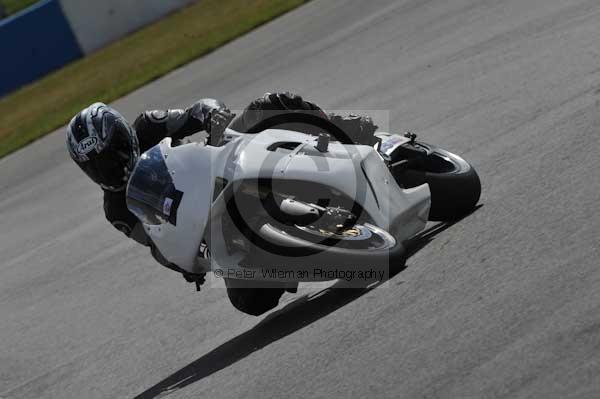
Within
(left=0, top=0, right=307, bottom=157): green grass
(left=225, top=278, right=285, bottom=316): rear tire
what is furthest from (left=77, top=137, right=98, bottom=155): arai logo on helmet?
(left=0, top=0, right=307, bottom=157): green grass

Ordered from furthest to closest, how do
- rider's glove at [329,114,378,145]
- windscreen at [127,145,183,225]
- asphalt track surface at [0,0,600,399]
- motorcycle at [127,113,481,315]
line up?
1. rider's glove at [329,114,378,145]
2. windscreen at [127,145,183,225]
3. motorcycle at [127,113,481,315]
4. asphalt track surface at [0,0,600,399]

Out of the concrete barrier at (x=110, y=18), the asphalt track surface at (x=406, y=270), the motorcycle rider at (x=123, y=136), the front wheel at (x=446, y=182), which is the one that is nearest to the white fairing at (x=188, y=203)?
the motorcycle rider at (x=123, y=136)

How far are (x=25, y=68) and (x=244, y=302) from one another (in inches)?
657

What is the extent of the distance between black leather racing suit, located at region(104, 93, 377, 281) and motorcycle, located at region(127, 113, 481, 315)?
170 mm

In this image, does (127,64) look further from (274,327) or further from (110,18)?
(274,327)

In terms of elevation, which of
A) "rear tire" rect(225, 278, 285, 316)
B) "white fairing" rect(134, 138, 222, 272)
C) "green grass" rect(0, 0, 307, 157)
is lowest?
"green grass" rect(0, 0, 307, 157)

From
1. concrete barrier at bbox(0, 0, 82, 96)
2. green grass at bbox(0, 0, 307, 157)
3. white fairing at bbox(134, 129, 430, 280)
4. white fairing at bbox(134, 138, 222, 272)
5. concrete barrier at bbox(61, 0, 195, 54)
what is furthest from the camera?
concrete barrier at bbox(61, 0, 195, 54)

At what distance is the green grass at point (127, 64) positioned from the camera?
56.0 feet

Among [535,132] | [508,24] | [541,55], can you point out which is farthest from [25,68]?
[535,132]

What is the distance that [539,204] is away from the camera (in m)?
6.05

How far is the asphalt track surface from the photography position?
14.8 feet

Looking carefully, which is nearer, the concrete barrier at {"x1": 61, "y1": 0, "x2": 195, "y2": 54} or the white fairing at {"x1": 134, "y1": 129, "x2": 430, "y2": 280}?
the white fairing at {"x1": 134, "y1": 129, "x2": 430, "y2": 280}

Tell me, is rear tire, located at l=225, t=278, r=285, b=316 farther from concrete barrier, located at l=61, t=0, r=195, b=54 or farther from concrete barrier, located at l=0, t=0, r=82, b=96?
concrete barrier, located at l=0, t=0, r=82, b=96

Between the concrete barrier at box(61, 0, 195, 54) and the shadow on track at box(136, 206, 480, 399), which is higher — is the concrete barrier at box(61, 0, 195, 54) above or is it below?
below
